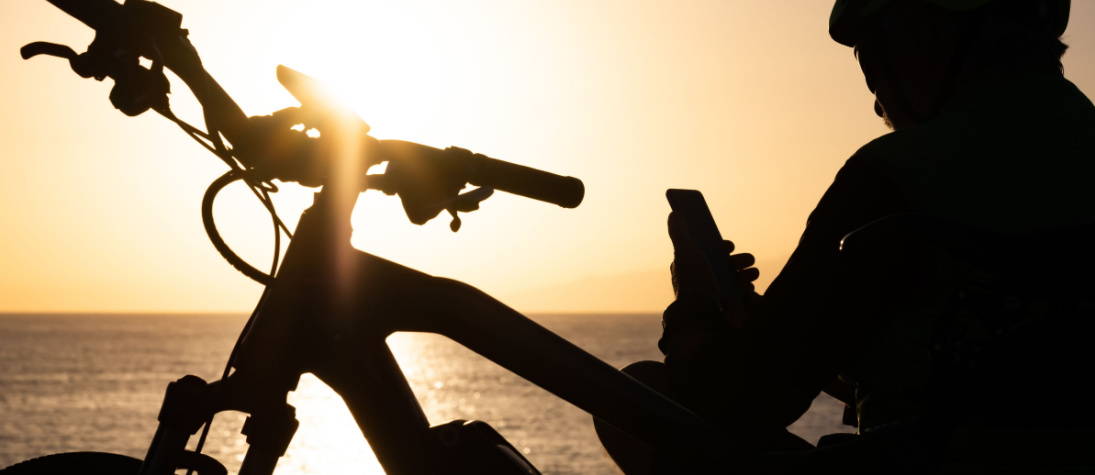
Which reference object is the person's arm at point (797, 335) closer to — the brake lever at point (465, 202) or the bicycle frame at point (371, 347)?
the bicycle frame at point (371, 347)

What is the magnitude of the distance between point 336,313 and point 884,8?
1468 mm

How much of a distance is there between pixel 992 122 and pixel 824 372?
63 centimetres

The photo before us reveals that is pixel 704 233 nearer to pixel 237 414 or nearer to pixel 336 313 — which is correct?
pixel 336 313

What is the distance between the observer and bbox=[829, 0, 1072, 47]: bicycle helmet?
2.59m

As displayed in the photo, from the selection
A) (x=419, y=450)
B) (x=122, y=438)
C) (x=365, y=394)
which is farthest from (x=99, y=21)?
(x=122, y=438)

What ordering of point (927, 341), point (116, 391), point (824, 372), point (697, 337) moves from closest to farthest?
point (927, 341), point (824, 372), point (697, 337), point (116, 391)

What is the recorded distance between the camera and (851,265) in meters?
2.37

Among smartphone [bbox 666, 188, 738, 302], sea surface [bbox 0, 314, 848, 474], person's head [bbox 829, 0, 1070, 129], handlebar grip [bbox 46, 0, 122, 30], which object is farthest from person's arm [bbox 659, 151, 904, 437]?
sea surface [bbox 0, 314, 848, 474]

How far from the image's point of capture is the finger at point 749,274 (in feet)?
9.48

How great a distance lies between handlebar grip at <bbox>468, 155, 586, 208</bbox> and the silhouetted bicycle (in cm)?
2

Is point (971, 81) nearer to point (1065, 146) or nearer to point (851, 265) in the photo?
point (1065, 146)

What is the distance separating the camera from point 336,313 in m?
2.33

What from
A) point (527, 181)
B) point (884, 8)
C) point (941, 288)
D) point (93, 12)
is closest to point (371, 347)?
point (527, 181)

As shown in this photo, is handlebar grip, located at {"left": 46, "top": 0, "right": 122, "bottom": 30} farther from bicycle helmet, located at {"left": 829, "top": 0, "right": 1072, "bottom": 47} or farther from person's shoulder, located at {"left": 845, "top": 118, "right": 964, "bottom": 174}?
bicycle helmet, located at {"left": 829, "top": 0, "right": 1072, "bottom": 47}
